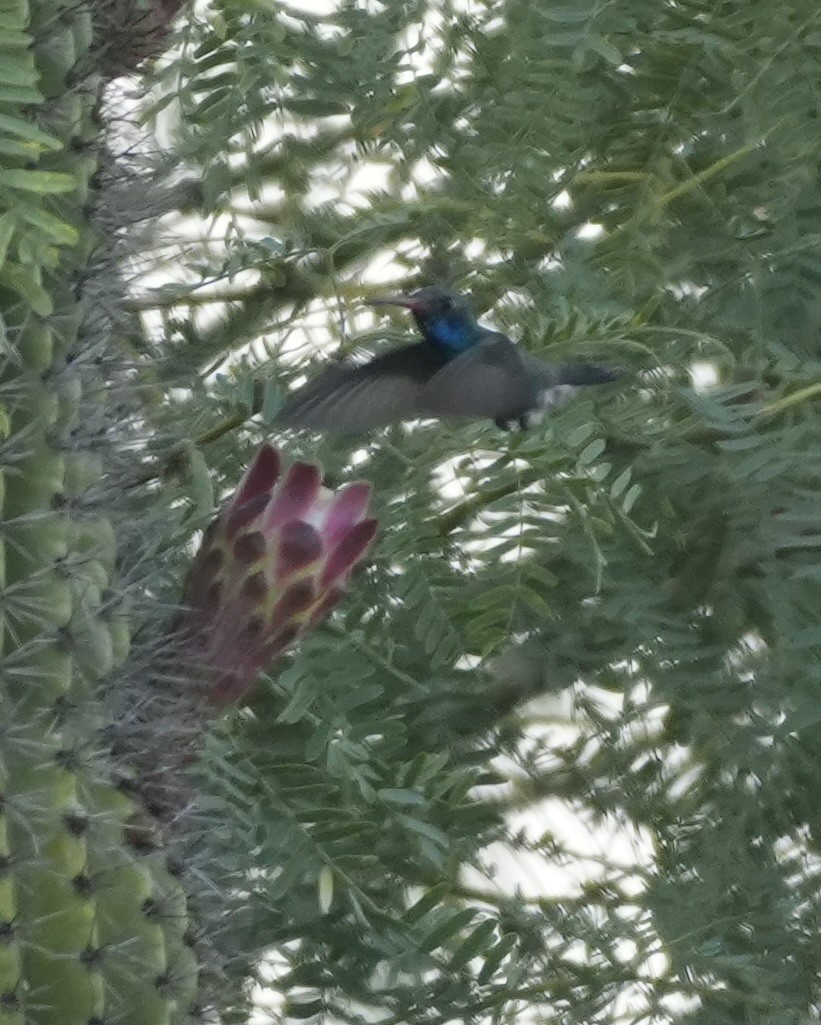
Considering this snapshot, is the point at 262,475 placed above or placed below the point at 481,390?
above

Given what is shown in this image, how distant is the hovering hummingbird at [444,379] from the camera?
0.79 meters

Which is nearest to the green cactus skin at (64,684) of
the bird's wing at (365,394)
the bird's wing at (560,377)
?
the bird's wing at (365,394)

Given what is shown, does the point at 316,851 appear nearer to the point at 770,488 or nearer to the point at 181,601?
the point at 181,601

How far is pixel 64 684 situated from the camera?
0.49 metres

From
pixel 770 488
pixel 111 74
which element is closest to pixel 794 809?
pixel 770 488

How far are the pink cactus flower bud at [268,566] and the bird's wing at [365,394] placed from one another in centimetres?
18

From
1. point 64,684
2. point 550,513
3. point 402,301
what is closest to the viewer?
point 64,684

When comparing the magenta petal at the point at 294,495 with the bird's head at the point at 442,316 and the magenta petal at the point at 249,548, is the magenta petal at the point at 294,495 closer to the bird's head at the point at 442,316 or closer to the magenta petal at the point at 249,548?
the magenta petal at the point at 249,548

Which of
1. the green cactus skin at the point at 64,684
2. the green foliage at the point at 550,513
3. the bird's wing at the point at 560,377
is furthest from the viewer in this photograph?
the bird's wing at the point at 560,377

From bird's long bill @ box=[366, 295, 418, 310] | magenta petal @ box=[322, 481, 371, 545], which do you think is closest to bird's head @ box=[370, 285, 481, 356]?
bird's long bill @ box=[366, 295, 418, 310]

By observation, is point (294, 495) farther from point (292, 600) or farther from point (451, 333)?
point (451, 333)

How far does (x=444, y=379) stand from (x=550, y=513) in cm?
12

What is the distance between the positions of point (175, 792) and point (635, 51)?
0.52 m

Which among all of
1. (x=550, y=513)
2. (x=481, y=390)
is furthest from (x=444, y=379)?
(x=550, y=513)
